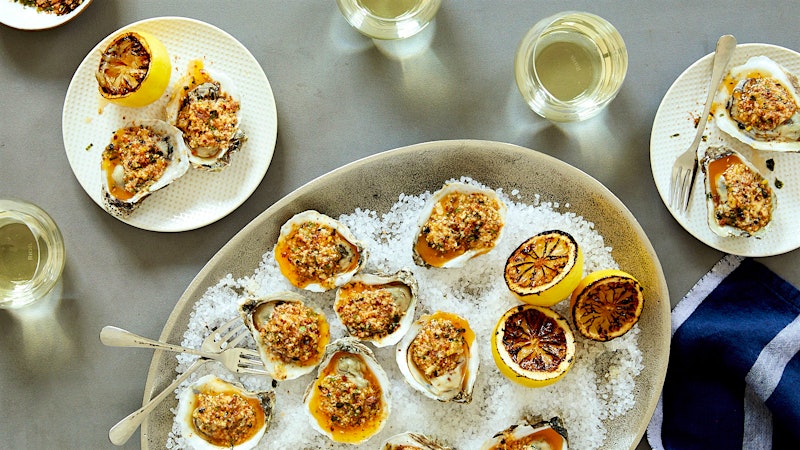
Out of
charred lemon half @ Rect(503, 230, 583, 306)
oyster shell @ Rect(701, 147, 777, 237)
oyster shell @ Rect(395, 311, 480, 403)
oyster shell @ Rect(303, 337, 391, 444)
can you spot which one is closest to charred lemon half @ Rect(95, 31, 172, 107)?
oyster shell @ Rect(303, 337, 391, 444)

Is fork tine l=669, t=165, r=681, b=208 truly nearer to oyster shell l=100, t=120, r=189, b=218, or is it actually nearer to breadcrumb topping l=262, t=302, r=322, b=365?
breadcrumb topping l=262, t=302, r=322, b=365

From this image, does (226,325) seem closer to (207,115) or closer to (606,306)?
(207,115)

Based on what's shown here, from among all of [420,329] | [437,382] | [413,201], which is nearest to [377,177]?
[413,201]

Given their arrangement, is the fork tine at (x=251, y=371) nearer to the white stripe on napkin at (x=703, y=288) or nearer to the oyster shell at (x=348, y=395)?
the oyster shell at (x=348, y=395)

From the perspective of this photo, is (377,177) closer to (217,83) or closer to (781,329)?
(217,83)

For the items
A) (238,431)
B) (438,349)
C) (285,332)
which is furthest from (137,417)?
(438,349)

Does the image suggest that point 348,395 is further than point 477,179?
No

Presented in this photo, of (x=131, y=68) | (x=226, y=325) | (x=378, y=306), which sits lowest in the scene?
(x=226, y=325)

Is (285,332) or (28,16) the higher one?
(28,16)
